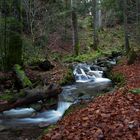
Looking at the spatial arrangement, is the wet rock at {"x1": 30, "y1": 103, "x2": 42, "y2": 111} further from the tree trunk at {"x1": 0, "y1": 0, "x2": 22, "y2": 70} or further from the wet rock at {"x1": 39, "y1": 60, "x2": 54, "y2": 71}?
the wet rock at {"x1": 39, "y1": 60, "x2": 54, "y2": 71}

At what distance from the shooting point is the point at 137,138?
6.32 meters

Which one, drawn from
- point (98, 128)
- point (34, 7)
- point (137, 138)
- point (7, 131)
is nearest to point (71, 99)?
point (7, 131)

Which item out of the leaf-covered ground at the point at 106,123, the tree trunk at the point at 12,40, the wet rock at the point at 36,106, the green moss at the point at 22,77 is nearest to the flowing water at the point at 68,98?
the wet rock at the point at 36,106

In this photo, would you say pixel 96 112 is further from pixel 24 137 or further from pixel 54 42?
pixel 54 42

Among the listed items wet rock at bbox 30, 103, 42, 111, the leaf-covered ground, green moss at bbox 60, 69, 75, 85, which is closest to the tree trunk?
green moss at bbox 60, 69, 75, 85

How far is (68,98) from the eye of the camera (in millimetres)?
13594

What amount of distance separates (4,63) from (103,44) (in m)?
19.5

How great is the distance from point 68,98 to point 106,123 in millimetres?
6409

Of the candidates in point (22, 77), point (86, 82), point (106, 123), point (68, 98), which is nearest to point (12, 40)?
point (22, 77)

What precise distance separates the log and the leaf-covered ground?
133 inches

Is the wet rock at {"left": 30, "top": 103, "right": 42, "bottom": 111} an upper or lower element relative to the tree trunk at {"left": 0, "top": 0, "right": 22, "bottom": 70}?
lower

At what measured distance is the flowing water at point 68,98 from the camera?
428 inches

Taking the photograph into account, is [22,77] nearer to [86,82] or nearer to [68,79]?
[68,79]

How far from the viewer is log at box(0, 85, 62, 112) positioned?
442 inches
